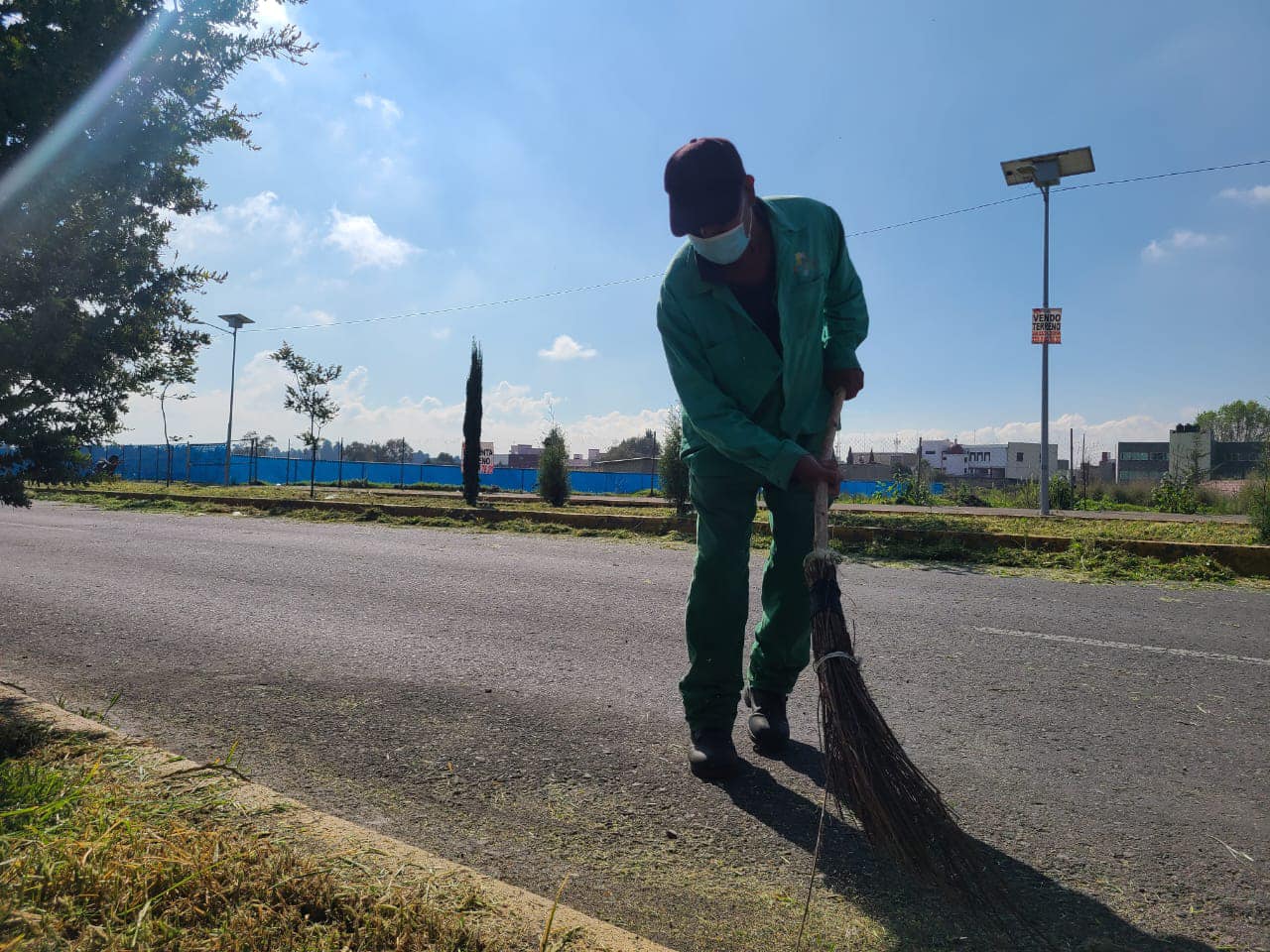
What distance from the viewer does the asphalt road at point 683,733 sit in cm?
169

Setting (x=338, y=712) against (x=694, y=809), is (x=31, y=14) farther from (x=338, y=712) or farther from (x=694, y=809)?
(x=694, y=809)

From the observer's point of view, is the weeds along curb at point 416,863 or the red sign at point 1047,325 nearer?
the weeds along curb at point 416,863

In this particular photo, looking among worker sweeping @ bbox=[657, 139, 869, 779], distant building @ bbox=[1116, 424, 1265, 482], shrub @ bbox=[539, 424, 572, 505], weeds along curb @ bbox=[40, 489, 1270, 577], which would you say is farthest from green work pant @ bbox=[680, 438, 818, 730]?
shrub @ bbox=[539, 424, 572, 505]

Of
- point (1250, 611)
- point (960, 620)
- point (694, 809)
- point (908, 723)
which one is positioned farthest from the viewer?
point (1250, 611)

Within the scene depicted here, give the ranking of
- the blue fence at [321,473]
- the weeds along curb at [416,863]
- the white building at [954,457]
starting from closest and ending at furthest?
1. the weeds along curb at [416,863]
2. the blue fence at [321,473]
3. the white building at [954,457]

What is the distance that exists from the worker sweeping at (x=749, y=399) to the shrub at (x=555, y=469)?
54.1 ft

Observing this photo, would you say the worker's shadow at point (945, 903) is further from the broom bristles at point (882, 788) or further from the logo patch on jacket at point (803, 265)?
the logo patch on jacket at point (803, 265)

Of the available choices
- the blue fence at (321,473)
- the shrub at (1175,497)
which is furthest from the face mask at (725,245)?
the blue fence at (321,473)

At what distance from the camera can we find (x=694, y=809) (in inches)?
82.4

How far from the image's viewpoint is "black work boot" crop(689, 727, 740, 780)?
2.27 metres

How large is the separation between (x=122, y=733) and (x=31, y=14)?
228 cm

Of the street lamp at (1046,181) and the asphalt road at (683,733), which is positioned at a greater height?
the street lamp at (1046,181)

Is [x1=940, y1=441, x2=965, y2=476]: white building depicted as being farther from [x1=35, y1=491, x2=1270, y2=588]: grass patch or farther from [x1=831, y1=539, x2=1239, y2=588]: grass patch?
[x1=831, y1=539, x2=1239, y2=588]: grass patch

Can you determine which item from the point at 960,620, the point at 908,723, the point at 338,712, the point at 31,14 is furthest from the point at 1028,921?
the point at 31,14
